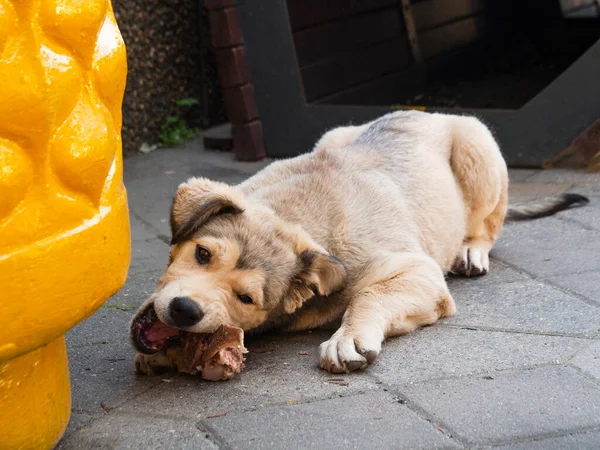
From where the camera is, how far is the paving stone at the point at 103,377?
343cm

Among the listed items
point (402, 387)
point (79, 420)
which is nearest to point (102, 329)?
point (79, 420)

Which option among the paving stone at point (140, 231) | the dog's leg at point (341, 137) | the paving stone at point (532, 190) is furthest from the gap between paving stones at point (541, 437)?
the paving stone at point (532, 190)

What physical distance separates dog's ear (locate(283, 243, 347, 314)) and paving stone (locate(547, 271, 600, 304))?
1.38 meters

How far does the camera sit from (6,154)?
239cm

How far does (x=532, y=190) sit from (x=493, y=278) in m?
1.93

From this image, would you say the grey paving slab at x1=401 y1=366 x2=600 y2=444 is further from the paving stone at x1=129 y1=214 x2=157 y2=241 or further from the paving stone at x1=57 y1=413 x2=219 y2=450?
the paving stone at x1=129 y1=214 x2=157 y2=241

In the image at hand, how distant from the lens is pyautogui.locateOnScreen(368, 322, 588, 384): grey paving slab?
3668 millimetres

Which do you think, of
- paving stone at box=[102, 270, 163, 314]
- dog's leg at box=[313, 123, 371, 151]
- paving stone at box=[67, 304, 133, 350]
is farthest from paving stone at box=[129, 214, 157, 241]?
paving stone at box=[67, 304, 133, 350]

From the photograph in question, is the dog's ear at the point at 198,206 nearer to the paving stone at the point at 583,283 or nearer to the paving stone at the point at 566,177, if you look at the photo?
the paving stone at the point at 583,283

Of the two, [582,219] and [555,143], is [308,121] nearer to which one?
[555,143]

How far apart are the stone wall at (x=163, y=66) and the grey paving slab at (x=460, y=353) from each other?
4.82 m

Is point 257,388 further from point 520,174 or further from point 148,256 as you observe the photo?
point 520,174

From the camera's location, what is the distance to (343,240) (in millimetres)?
4227

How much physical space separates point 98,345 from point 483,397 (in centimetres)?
171
